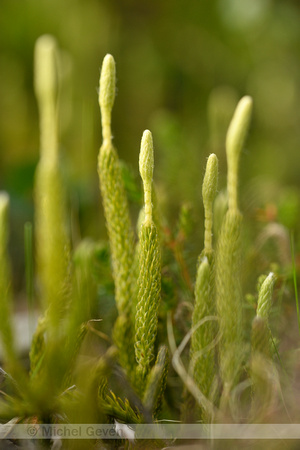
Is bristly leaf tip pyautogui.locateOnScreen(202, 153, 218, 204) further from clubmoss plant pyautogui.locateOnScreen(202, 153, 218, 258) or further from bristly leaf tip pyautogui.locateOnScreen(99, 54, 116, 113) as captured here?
bristly leaf tip pyautogui.locateOnScreen(99, 54, 116, 113)

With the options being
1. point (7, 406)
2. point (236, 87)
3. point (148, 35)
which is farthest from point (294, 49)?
point (7, 406)

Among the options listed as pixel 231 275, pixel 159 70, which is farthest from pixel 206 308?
pixel 159 70

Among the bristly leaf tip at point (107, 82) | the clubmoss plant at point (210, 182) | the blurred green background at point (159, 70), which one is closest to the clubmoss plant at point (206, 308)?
the clubmoss plant at point (210, 182)

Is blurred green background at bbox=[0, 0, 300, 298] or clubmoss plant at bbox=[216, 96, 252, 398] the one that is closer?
clubmoss plant at bbox=[216, 96, 252, 398]

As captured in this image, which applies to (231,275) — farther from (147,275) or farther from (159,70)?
(159,70)

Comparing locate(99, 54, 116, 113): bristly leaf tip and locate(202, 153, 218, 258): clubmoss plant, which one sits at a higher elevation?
locate(99, 54, 116, 113): bristly leaf tip

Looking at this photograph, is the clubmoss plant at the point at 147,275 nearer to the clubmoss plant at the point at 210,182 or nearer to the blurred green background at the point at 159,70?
the clubmoss plant at the point at 210,182

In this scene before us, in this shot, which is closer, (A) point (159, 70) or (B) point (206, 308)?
(B) point (206, 308)

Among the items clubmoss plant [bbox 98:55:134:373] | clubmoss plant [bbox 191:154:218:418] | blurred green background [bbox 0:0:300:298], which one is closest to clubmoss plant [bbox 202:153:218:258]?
clubmoss plant [bbox 191:154:218:418]
